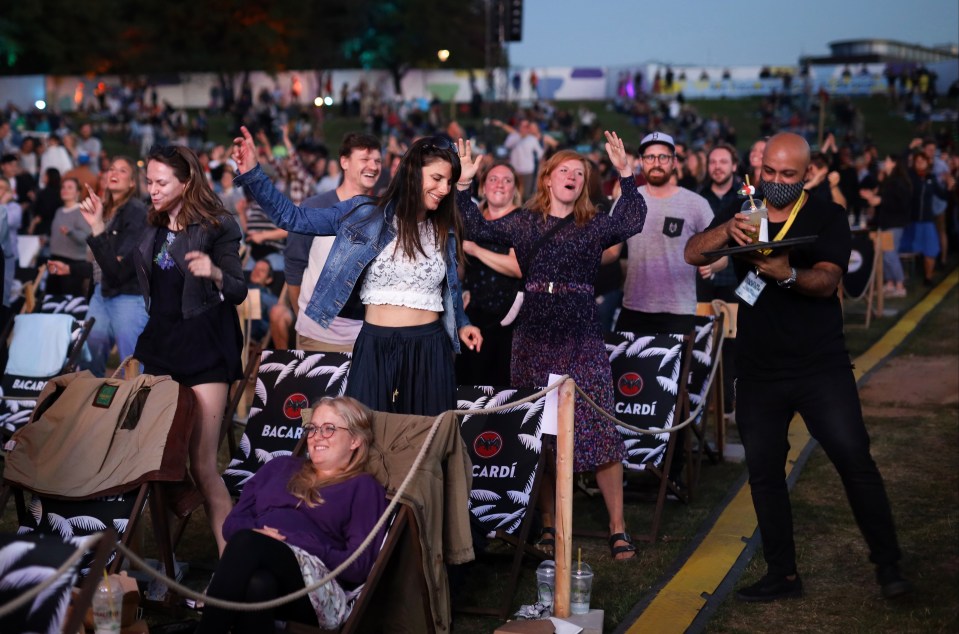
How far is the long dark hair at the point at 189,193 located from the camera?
5.86 metres

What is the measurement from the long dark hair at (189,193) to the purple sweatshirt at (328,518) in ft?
4.28

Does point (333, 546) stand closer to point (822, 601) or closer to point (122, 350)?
point (822, 601)

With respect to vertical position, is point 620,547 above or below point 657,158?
below

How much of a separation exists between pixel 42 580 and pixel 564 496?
229 centimetres

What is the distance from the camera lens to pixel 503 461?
21.3ft

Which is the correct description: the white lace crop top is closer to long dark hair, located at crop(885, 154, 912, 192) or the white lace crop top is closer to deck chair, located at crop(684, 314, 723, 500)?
deck chair, located at crop(684, 314, 723, 500)

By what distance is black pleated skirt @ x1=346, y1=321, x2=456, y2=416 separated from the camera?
5.81 meters

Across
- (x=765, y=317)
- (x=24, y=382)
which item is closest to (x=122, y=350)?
(x=24, y=382)

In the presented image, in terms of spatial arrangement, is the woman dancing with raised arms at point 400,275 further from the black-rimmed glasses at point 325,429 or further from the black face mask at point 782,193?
the black face mask at point 782,193

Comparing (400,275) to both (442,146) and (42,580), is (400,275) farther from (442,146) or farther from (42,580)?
(42,580)

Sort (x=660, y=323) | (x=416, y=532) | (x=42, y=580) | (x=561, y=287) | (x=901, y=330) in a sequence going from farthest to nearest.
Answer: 1. (x=901, y=330)
2. (x=660, y=323)
3. (x=561, y=287)
4. (x=416, y=532)
5. (x=42, y=580)

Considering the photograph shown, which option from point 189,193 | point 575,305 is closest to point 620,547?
point 575,305

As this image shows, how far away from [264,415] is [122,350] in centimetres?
171

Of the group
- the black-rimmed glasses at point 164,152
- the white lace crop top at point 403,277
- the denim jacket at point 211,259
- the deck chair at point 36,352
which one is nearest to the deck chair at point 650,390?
the white lace crop top at point 403,277
